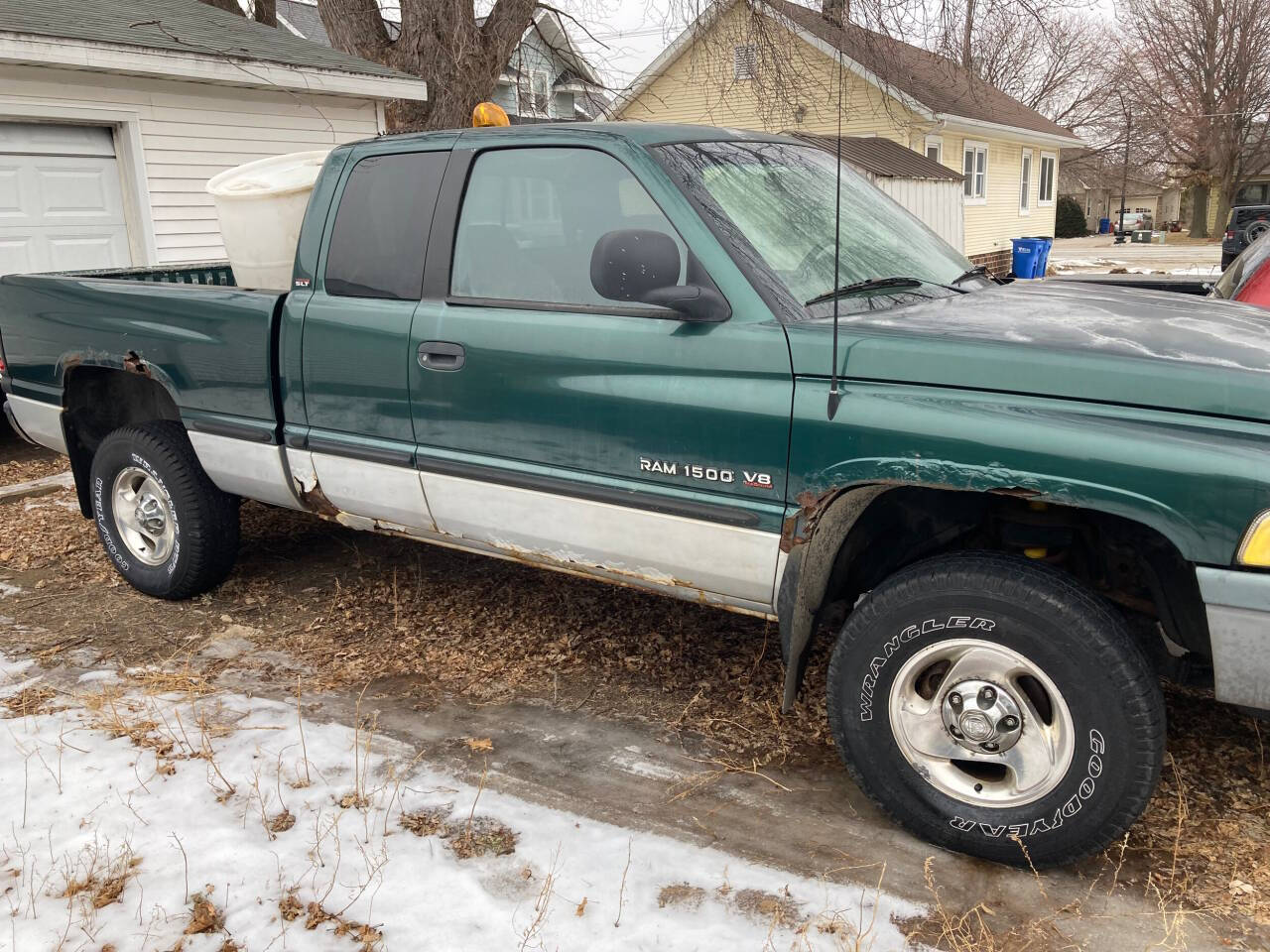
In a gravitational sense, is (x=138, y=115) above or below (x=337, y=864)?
above

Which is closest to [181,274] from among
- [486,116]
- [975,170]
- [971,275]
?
[486,116]

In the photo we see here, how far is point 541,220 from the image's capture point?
3.71 metres

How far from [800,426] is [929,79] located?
82.0 ft

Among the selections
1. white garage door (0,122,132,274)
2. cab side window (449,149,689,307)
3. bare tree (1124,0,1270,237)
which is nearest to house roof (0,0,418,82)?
white garage door (0,122,132,274)

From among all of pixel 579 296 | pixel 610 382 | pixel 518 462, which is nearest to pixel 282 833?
pixel 518 462

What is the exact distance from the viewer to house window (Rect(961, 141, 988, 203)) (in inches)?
1027

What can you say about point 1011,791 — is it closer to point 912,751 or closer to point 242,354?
point 912,751

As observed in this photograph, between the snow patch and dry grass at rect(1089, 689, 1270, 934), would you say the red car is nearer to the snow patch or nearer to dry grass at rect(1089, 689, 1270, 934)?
dry grass at rect(1089, 689, 1270, 934)

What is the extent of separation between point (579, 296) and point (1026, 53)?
48.7 m

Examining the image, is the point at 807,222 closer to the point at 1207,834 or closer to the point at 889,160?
the point at 1207,834

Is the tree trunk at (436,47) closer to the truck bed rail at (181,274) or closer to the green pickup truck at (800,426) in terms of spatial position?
the truck bed rail at (181,274)

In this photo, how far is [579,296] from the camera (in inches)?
140

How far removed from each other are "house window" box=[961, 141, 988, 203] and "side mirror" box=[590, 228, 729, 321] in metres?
24.7

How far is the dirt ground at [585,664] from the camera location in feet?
9.16
